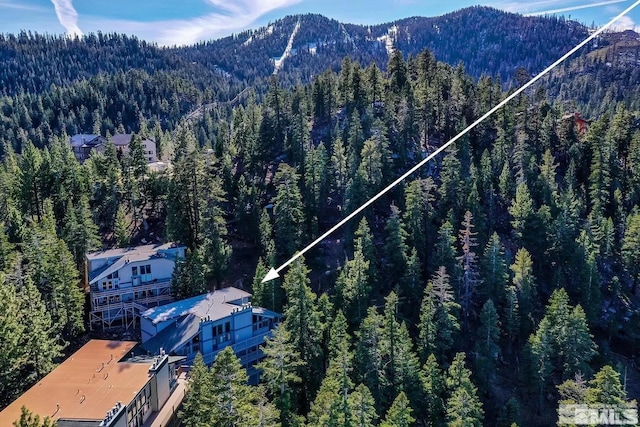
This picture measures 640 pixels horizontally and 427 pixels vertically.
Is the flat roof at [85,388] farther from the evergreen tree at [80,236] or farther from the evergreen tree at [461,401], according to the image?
the evergreen tree at [461,401]

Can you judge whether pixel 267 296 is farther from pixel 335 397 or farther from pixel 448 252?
pixel 448 252

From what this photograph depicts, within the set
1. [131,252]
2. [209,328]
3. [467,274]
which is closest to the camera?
[209,328]

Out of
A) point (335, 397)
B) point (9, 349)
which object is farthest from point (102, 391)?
point (335, 397)

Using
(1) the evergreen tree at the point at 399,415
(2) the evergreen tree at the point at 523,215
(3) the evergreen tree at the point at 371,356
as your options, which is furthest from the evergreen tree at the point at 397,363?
(2) the evergreen tree at the point at 523,215

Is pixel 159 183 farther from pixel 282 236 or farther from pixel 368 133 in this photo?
pixel 368 133

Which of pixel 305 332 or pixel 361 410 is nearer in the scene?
pixel 361 410

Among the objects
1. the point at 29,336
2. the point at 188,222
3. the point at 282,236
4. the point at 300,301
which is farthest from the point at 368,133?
the point at 29,336

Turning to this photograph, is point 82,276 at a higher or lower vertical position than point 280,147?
lower
